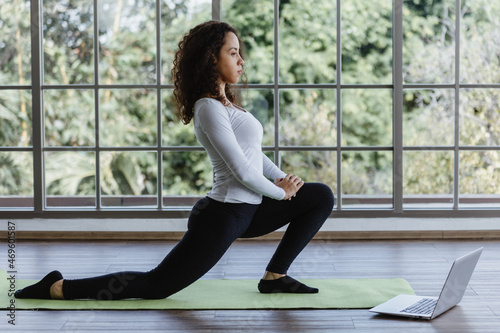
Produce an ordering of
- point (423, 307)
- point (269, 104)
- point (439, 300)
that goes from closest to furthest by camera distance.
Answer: point (439, 300)
point (423, 307)
point (269, 104)

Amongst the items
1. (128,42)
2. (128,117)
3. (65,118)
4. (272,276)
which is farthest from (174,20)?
(272,276)

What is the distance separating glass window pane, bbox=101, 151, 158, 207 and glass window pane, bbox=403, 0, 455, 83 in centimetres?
183

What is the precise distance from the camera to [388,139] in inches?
181

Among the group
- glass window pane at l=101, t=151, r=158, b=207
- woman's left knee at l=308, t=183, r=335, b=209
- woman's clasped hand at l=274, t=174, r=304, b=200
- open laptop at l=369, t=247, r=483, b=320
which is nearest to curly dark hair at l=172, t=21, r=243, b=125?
woman's clasped hand at l=274, t=174, r=304, b=200

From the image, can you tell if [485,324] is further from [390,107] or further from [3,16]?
[3,16]

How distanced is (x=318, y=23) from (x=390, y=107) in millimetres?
749

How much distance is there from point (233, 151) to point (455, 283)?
976 mm

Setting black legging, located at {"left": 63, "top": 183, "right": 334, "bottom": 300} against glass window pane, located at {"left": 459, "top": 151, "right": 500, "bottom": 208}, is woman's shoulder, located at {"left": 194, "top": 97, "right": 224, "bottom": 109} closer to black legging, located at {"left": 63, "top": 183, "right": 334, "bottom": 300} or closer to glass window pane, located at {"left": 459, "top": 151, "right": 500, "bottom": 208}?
black legging, located at {"left": 63, "top": 183, "right": 334, "bottom": 300}

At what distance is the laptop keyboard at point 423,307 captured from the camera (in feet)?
8.35

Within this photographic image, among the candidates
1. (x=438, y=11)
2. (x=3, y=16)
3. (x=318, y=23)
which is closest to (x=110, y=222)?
(x=3, y=16)

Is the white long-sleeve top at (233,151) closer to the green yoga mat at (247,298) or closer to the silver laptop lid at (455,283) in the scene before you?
the green yoga mat at (247,298)

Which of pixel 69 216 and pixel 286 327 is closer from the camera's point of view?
pixel 286 327

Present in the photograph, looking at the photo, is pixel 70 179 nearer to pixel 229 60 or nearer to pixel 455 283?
pixel 229 60

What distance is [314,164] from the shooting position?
459 centimetres
